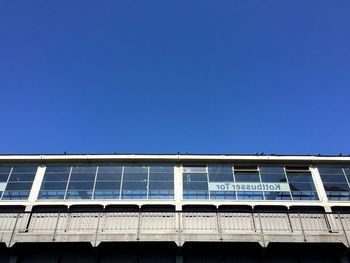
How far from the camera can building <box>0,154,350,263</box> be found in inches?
589

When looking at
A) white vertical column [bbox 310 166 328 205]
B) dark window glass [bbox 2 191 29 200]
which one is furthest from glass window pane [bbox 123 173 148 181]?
white vertical column [bbox 310 166 328 205]

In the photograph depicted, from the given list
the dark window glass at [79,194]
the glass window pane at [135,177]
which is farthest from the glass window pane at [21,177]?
the glass window pane at [135,177]

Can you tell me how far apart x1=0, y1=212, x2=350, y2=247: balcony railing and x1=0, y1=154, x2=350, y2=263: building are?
0.05m

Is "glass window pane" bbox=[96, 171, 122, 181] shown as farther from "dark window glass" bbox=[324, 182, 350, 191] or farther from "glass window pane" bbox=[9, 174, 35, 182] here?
"dark window glass" bbox=[324, 182, 350, 191]

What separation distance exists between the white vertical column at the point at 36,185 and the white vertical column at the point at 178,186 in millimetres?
8139

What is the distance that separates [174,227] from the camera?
15.6 meters

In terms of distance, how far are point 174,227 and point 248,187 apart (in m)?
5.44

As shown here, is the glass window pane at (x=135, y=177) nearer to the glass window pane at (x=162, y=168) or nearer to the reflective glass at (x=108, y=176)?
the reflective glass at (x=108, y=176)

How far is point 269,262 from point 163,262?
539 centimetres

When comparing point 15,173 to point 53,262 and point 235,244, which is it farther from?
point 235,244

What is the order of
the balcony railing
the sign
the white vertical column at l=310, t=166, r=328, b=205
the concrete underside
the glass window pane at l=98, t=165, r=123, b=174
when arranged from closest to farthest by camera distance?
the balcony railing, the concrete underside, the white vertical column at l=310, t=166, r=328, b=205, the sign, the glass window pane at l=98, t=165, r=123, b=174

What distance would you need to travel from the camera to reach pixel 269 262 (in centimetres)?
1534

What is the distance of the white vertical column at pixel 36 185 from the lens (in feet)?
56.7

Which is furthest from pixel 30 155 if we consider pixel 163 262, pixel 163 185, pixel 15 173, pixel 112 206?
pixel 163 262
